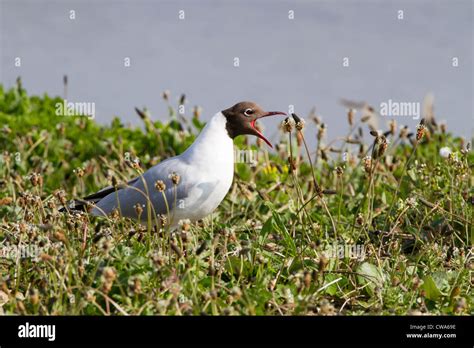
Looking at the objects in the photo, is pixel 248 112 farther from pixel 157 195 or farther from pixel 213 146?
pixel 157 195

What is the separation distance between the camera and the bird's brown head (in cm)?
568

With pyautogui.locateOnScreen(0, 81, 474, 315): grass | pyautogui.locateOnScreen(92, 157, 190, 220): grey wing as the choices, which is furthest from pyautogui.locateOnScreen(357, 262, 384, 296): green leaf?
pyautogui.locateOnScreen(92, 157, 190, 220): grey wing

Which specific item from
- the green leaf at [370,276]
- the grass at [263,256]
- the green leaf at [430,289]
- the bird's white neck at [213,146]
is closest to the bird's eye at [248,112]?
the bird's white neck at [213,146]

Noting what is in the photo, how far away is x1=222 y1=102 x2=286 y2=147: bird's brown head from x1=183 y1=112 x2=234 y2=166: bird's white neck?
0.16ft

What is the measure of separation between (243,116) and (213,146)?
357 mm

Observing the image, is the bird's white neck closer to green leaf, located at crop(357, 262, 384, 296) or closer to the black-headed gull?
the black-headed gull

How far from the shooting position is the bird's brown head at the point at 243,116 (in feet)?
18.6

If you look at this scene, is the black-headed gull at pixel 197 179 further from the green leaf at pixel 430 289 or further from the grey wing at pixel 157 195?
the green leaf at pixel 430 289

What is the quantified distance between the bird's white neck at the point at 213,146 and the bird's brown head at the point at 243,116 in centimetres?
5

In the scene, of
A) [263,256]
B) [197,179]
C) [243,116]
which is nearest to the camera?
[263,256]

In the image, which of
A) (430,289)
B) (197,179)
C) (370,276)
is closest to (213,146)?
(197,179)

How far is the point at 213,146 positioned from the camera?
548cm

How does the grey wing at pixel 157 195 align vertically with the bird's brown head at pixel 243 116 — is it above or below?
below
